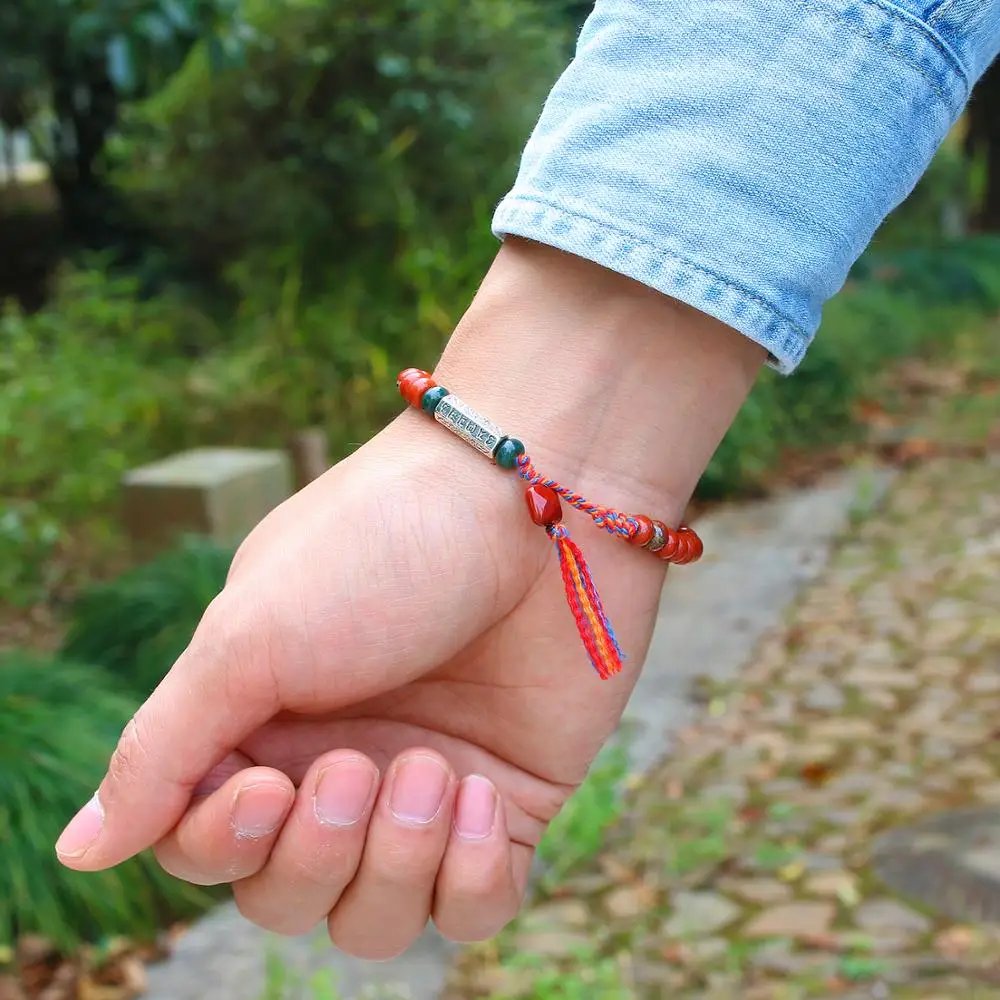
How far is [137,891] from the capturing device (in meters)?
2.36

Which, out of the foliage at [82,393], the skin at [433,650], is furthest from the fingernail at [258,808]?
the foliage at [82,393]

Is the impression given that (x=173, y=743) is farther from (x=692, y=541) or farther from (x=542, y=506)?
(x=692, y=541)

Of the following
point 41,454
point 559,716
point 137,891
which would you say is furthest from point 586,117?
point 41,454

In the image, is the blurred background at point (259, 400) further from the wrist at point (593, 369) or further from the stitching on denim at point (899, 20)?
the stitching on denim at point (899, 20)

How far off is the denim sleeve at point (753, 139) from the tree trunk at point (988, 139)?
35.6 feet

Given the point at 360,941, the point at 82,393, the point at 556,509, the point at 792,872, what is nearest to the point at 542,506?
the point at 556,509

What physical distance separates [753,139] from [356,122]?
356 cm

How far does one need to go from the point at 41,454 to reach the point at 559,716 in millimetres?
3110

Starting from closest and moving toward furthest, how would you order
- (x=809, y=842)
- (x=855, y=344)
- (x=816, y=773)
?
(x=809, y=842) < (x=816, y=773) < (x=855, y=344)

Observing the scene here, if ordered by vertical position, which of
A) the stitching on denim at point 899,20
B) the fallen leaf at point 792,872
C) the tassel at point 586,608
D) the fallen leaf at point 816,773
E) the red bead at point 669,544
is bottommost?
the fallen leaf at point 792,872

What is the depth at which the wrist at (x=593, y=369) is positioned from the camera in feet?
3.66

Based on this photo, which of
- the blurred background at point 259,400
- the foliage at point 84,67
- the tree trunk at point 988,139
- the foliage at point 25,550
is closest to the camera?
the blurred background at point 259,400

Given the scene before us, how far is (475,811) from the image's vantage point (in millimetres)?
1086

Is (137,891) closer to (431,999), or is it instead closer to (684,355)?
(431,999)
